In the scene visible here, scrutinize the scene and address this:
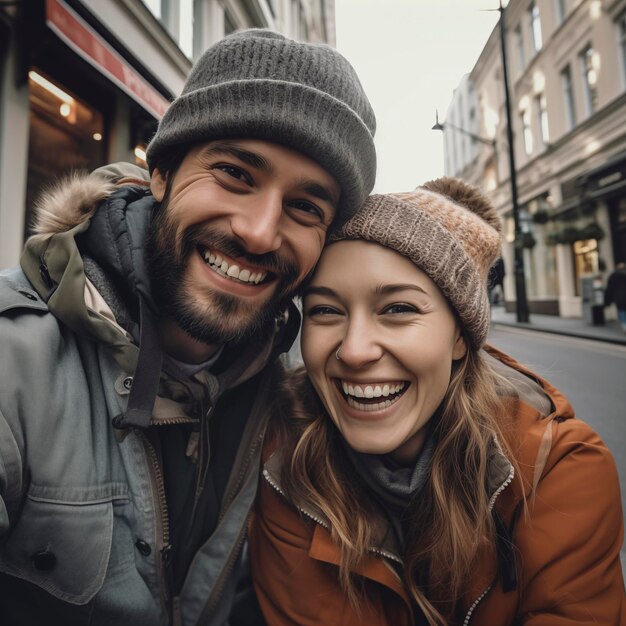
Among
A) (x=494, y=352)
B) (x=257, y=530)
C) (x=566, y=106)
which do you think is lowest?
(x=257, y=530)

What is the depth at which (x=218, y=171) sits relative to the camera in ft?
4.79

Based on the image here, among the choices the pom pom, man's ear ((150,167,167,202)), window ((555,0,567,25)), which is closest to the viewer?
man's ear ((150,167,167,202))

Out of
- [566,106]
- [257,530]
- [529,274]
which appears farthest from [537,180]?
[257,530]

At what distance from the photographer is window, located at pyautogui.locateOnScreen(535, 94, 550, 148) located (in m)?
16.2

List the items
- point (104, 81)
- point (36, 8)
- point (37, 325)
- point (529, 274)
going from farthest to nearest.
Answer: point (529, 274), point (104, 81), point (36, 8), point (37, 325)

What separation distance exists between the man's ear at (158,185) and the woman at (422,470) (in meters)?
0.69

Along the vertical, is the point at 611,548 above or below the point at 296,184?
below

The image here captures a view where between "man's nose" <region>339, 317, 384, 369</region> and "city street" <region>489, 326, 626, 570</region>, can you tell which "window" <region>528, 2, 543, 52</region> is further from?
"man's nose" <region>339, 317, 384, 369</region>

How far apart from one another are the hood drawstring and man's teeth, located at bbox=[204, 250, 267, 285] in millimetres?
283

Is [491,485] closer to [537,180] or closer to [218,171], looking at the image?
[218,171]

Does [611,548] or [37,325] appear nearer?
[37,325]

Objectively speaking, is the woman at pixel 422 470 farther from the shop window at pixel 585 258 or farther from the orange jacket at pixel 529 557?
the shop window at pixel 585 258

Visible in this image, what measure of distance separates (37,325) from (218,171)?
2.48ft

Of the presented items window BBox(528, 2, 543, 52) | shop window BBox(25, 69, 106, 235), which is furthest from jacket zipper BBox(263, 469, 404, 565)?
window BBox(528, 2, 543, 52)
